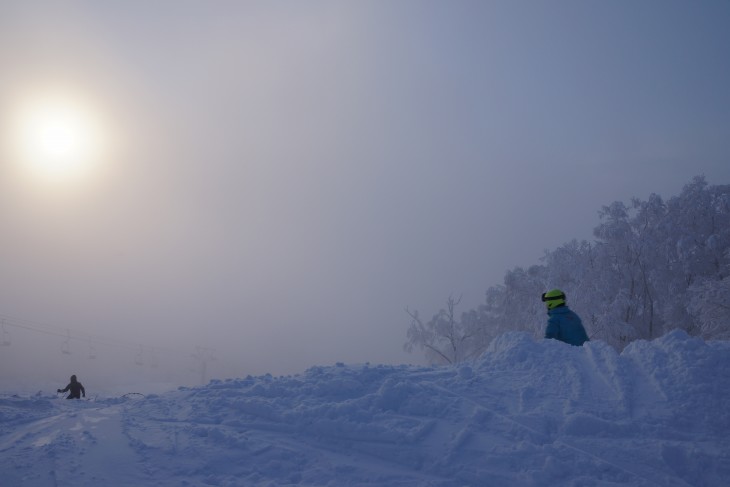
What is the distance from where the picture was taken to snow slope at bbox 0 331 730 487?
16.9 ft

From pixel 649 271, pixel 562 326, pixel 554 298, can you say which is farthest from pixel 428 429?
pixel 649 271

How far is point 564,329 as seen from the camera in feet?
30.8

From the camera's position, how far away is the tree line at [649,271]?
22.6 m

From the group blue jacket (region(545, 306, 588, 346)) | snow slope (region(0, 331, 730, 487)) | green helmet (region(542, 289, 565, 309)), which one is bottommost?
snow slope (region(0, 331, 730, 487))

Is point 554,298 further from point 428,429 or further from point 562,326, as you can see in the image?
point 428,429

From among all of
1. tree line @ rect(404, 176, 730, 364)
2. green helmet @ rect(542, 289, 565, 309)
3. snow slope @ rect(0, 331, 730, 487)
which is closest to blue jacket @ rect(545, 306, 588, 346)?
green helmet @ rect(542, 289, 565, 309)

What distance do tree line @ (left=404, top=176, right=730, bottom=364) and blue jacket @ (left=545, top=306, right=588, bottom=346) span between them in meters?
14.9

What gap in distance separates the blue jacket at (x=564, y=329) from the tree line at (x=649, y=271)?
48.8ft

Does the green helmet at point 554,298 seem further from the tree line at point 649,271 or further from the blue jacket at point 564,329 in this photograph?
the tree line at point 649,271

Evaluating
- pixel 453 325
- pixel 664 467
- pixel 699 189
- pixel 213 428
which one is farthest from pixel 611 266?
pixel 213 428

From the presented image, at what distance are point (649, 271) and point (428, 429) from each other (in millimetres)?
22797

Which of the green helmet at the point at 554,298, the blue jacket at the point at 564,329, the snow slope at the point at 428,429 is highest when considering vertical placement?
the green helmet at the point at 554,298

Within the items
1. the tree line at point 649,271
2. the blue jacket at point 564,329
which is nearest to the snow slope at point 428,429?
the blue jacket at point 564,329

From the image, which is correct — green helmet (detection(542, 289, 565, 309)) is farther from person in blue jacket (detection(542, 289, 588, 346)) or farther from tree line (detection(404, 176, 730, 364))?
tree line (detection(404, 176, 730, 364))
